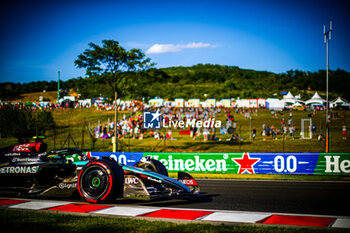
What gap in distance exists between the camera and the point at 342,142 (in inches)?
912

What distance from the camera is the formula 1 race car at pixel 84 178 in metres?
7.61

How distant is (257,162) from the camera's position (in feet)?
55.9

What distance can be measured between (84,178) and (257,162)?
1141 centimetres

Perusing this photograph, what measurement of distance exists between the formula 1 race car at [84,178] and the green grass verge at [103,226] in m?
1.22

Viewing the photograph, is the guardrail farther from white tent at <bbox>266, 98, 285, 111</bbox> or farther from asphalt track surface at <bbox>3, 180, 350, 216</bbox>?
white tent at <bbox>266, 98, 285, 111</bbox>

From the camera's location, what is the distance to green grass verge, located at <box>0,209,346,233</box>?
5523mm

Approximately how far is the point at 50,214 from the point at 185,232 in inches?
127

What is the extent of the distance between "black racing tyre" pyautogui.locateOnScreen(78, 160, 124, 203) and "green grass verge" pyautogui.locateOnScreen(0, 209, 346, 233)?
3.53ft

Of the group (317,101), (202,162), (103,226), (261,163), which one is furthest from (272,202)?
(317,101)

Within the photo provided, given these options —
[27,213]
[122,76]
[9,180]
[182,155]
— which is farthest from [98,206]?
[122,76]

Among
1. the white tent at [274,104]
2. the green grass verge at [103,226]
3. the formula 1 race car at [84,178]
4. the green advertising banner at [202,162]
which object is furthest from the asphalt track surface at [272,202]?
the white tent at [274,104]

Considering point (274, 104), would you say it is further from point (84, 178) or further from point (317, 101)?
point (84, 178)

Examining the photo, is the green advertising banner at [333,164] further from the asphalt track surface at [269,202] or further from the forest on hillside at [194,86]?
the forest on hillside at [194,86]

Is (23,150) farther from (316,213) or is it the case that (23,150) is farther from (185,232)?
(316,213)
